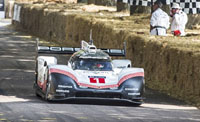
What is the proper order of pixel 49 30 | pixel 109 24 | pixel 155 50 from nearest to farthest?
pixel 155 50 < pixel 109 24 < pixel 49 30

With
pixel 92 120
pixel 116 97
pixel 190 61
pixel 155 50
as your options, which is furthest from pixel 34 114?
pixel 155 50

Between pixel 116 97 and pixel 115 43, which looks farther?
pixel 115 43

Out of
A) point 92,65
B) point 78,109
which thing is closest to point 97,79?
point 92,65

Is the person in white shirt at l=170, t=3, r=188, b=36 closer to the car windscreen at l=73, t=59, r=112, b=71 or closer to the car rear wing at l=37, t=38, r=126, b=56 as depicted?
the car rear wing at l=37, t=38, r=126, b=56

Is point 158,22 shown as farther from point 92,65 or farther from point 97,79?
point 97,79

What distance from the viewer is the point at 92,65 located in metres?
16.5

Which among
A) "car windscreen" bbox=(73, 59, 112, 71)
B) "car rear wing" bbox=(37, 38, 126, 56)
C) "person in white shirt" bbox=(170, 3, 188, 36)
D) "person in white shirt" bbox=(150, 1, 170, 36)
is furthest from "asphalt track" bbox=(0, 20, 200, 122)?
"person in white shirt" bbox=(170, 3, 188, 36)

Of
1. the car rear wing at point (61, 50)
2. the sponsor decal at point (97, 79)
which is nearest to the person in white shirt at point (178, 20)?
the car rear wing at point (61, 50)

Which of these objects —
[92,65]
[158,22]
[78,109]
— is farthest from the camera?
[158,22]

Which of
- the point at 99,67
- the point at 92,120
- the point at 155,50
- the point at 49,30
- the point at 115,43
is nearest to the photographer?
the point at 92,120

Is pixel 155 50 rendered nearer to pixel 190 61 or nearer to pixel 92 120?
pixel 190 61

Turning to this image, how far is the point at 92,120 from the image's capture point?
13227 millimetres

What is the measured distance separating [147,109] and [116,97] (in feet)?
2.31

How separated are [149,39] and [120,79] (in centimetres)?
466
